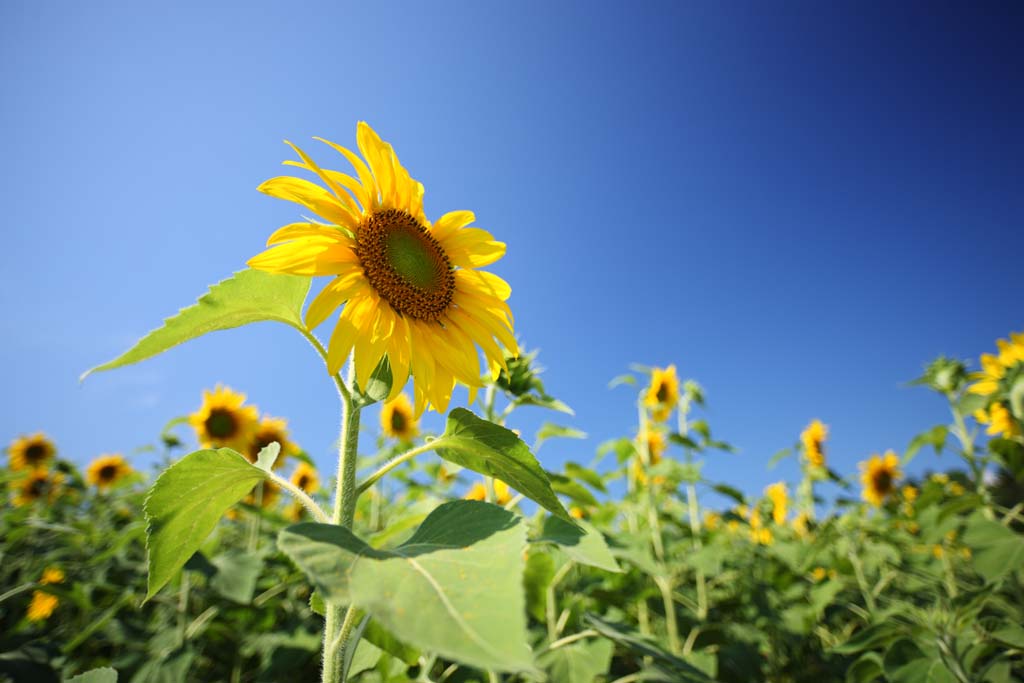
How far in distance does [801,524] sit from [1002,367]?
358 centimetres

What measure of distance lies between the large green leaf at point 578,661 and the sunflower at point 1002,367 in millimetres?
3008

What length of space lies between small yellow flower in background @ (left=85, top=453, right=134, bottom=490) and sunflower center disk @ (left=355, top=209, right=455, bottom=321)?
714 cm

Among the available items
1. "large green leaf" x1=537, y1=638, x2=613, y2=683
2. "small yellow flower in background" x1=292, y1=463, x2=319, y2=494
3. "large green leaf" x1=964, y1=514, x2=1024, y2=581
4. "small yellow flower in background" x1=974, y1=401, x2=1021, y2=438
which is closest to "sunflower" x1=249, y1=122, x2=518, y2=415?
"large green leaf" x1=537, y1=638, x2=613, y2=683

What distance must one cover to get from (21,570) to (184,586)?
2.21 m

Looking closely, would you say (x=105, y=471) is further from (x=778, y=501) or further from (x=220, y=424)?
(x=778, y=501)

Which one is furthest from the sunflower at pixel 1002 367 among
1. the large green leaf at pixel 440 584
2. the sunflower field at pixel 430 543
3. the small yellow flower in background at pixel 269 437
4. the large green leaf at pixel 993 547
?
the small yellow flower in background at pixel 269 437

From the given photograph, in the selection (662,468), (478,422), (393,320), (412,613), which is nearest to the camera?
(412,613)

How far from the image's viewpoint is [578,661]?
198 cm

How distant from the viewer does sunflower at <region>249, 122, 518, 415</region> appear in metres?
1.16

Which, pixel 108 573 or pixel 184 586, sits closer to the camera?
pixel 184 586

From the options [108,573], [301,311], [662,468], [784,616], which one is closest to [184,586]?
[108,573]

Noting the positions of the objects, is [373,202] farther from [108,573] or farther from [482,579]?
[108,573]

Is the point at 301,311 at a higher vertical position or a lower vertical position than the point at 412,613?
higher

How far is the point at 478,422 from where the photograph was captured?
1.03 meters
